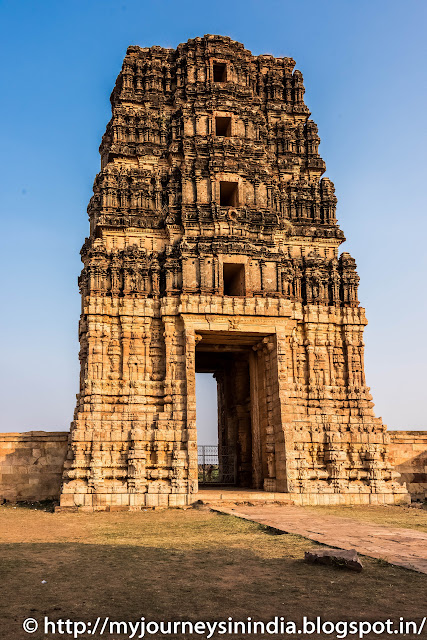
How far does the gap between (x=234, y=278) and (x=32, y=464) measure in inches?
398

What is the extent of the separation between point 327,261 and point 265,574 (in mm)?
16602

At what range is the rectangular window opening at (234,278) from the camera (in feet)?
71.5

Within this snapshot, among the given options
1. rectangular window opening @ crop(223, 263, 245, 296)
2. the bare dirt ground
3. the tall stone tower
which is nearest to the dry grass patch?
the tall stone tower

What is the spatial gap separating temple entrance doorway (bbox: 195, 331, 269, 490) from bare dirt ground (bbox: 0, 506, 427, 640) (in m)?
9.82

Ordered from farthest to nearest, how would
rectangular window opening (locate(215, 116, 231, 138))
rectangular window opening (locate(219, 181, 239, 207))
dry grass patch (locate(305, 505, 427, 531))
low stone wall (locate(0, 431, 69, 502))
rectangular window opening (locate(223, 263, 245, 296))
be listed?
rectangular window opening (locate(215, 116, 231, 138)), rectangular window opening (locate(219, 181, 239, 207)), rectangular window opening (locate(223, 263, 245, 296)), low stone wall (locate(0, 431, 69, 502)), dry grass patch (locate(305, 505, 427, 531))

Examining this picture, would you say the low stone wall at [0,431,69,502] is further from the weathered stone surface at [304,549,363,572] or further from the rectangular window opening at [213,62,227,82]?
the rectangular window opening at [213,62,227,82]

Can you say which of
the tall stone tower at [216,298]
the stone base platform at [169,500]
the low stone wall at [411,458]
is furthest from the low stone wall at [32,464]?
the low stone wall at [411,458]

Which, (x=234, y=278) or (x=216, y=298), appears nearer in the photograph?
(x=216, y=298)

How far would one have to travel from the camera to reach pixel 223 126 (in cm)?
2542

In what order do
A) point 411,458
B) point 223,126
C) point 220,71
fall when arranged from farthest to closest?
point 220,71 < point 223,126 < point 411,458

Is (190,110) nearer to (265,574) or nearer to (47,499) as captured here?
(47,499)

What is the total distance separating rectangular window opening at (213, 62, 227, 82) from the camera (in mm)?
25550
